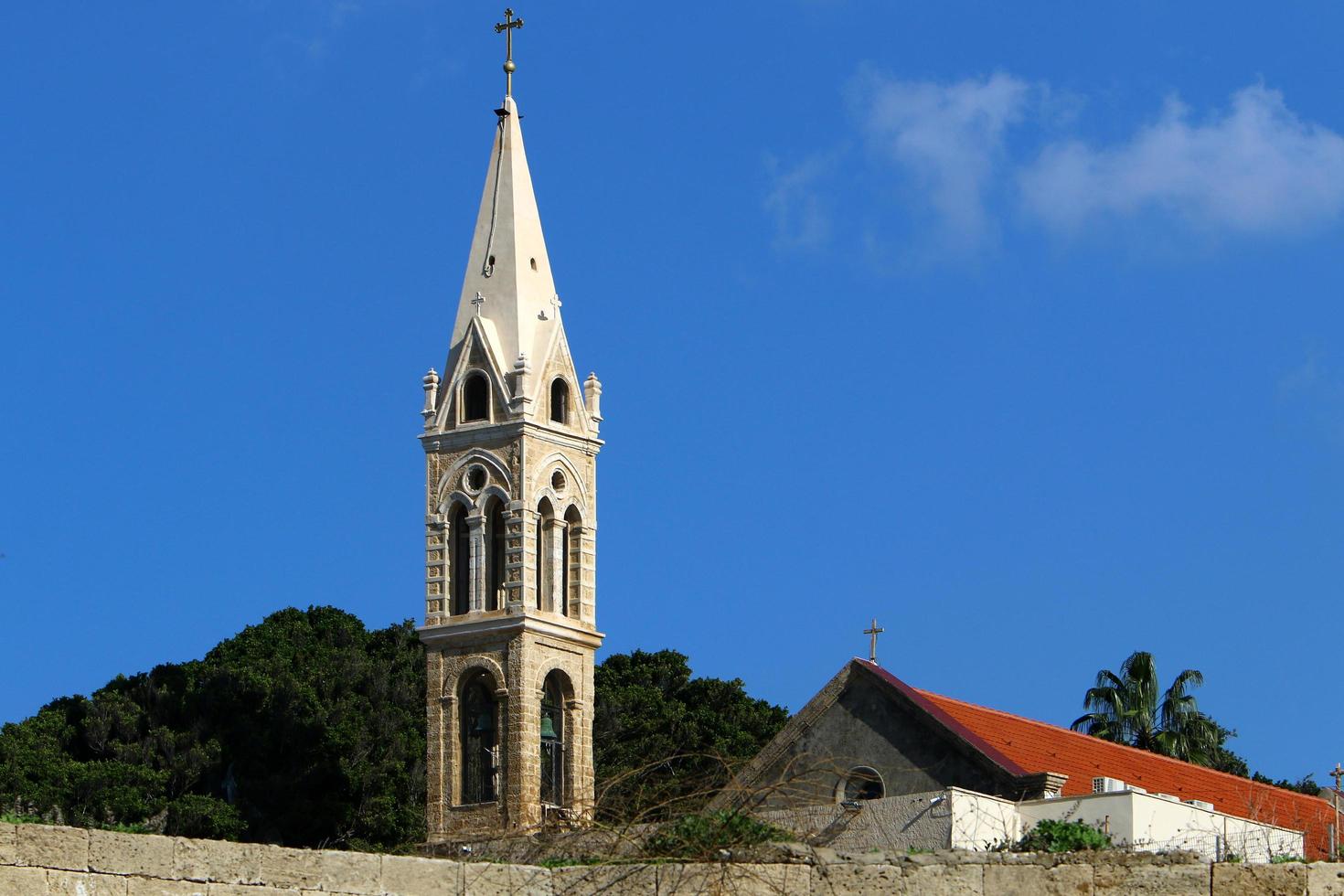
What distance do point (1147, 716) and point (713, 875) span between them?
4106cm

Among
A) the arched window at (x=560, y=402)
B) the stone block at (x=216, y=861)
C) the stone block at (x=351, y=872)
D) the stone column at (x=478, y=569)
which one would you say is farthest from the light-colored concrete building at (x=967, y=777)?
the arched window at (x=560, y=402)

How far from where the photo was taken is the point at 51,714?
5341 cm

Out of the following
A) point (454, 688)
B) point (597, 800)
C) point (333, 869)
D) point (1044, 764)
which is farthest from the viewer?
point (454, 688)

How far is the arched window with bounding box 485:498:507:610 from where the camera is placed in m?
41.6

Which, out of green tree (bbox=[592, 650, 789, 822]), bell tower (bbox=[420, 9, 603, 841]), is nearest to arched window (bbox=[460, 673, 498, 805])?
bell tower (bbox=[420, 9, 603, 841])

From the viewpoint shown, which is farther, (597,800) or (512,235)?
(512,235)

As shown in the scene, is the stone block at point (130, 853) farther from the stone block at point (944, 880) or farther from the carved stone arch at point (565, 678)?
the carved stone arch at point (565, 678)

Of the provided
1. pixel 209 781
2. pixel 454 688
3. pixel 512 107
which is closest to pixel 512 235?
pixel 512 107

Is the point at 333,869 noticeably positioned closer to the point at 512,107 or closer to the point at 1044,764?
the point at 1044,764

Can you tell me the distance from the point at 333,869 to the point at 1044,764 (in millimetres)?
17466

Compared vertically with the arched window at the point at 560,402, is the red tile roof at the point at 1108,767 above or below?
below

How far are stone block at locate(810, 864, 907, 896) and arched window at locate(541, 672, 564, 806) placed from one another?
27.4 m

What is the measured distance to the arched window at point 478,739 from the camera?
133ft

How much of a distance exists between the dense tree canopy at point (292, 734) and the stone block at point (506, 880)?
3381 centimetres
